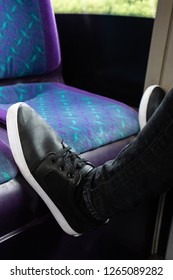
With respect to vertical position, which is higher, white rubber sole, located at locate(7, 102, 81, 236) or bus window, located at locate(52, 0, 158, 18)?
bus window, located at locate(52, 0, 158, 18)

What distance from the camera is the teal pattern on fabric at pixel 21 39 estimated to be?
1007 millimetres

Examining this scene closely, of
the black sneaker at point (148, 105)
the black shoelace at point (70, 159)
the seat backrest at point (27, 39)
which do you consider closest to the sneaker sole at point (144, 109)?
the black sneaker at point (148, 105)

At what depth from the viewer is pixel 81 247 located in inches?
30.0

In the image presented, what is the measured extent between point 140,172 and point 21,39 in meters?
0.68

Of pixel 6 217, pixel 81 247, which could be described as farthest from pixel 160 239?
pixel 6 217

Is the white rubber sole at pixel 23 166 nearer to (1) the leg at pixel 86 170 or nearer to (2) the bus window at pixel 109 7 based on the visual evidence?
(1) the leg at pixel 86 170

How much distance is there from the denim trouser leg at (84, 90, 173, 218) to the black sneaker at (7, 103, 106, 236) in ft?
0.12

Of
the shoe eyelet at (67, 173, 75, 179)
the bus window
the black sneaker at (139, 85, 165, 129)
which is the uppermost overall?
the bus window

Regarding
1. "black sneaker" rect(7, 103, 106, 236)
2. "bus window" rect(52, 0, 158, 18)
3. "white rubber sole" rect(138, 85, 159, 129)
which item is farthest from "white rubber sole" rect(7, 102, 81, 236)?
"bus window" rect(52, 0, 158, 18)

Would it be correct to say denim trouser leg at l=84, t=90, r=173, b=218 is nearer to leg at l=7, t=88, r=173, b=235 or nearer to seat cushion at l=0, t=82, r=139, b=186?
leg at l=7, t=88, r=173, b=235

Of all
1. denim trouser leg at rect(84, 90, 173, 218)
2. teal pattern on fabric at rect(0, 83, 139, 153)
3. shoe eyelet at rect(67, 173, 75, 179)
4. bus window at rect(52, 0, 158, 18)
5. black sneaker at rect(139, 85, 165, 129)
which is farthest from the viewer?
bus window at rect(52, 0, 158, 18)

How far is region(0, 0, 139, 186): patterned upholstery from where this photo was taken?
77cm

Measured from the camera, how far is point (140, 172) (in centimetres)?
56

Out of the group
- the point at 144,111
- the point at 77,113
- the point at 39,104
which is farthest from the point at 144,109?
the point at 39,104
